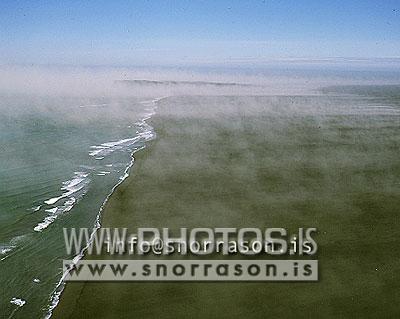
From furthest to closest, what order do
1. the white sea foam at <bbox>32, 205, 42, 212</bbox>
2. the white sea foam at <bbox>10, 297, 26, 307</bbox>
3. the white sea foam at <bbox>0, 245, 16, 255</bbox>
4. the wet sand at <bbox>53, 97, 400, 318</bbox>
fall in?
the white sea foam at <bbox>32, 205, 42, 212</bbox>, the white sea foam at <bbox>0, 245, 16, 255</bbox>, the wet sand at <bbox>53, 97, 400, 318</bbox>, the white sea foam at <bbox>10, 297, 26, 307</bbox>

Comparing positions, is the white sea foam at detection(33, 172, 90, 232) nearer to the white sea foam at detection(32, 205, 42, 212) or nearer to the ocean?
the ocean

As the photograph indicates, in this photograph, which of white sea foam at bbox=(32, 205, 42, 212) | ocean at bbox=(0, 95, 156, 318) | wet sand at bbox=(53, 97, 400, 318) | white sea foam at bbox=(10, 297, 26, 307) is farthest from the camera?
white sea foam at bbox=(32, 205, 42, 212)

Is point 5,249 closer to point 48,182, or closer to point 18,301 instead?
point 18,301

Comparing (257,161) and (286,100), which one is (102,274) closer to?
(257,161)

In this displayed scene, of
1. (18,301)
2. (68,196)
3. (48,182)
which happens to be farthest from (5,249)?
(48,182)

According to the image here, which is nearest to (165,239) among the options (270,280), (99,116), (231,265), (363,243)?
(231,265)

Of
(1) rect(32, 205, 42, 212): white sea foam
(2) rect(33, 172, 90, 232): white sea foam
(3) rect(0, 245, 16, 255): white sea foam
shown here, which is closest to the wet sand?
(2) rect(33, 172, 90, 232): white sea foam

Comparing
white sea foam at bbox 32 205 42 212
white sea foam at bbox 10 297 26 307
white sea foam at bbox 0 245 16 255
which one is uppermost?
white sea foam at bbox 32 205 42 212

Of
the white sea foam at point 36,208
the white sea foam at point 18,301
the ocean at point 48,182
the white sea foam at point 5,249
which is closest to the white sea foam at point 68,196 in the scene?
the ocean at point 48,182
